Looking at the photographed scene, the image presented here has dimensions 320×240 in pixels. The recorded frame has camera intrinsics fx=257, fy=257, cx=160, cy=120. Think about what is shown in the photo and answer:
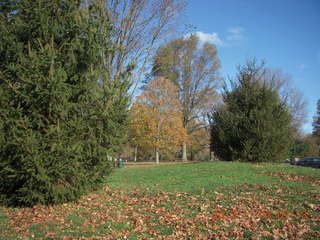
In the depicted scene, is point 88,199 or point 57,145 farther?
point 88,199

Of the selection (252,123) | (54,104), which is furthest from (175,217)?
(252,123)

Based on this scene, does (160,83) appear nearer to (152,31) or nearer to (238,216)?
(152,31)

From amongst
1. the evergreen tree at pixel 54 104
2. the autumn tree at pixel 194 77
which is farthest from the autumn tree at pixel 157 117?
the evergreen tree at pixel 54 104

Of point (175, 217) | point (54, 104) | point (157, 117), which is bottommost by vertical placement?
point (175, 217)

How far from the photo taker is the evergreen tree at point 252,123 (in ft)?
54.3

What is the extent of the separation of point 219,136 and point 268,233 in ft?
43.9

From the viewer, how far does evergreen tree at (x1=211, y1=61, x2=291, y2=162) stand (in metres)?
16.6

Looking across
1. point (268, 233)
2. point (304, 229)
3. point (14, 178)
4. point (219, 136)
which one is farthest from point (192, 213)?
point (219, 136)

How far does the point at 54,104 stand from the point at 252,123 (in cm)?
1326

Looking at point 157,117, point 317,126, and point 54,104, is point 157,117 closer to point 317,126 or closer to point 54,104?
point 54,104

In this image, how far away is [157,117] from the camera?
30172mm

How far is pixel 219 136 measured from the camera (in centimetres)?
1812

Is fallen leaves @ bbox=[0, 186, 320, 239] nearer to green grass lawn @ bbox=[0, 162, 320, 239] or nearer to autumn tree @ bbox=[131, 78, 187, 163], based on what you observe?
green grass lawn @ bbox=[0, 162, 320, 239]

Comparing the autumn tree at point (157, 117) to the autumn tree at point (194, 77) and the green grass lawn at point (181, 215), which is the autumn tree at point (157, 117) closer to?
the autumn tree at point (194, 77)
